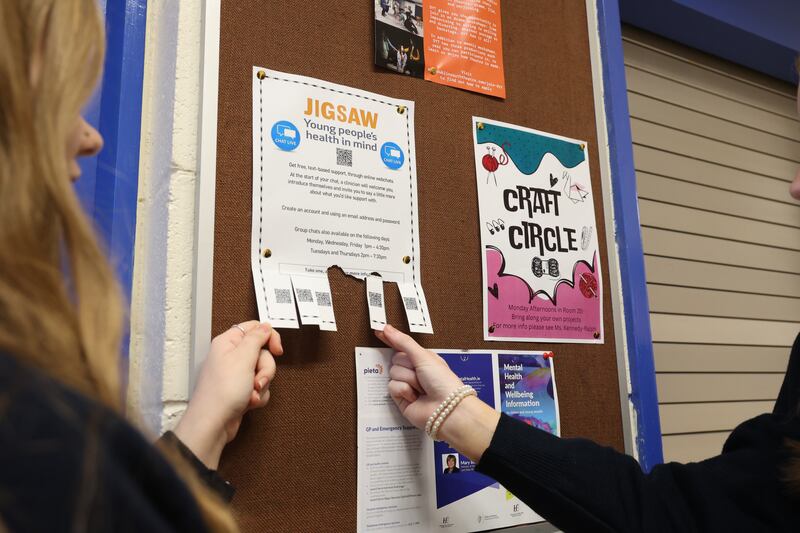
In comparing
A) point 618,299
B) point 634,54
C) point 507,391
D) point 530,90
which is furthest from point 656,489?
point 634,54

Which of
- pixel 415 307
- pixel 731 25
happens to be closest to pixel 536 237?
pixel 415 307

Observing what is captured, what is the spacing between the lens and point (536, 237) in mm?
1279

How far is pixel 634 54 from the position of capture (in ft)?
7.57

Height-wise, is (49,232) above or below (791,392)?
above

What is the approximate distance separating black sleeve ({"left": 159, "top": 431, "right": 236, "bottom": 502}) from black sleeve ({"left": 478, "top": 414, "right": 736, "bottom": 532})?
39 cm

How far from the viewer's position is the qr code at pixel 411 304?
109cm

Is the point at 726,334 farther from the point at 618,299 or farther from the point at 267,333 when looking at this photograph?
the point at 267,333

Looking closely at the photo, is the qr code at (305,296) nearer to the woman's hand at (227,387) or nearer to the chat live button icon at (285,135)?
the woman's hand at (227,387)

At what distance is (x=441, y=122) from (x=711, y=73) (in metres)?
1.82

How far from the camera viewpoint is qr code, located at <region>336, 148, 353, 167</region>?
1.07m

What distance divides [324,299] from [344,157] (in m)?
A: 0.25

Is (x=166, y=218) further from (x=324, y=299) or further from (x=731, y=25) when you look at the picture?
(x=731, y=25)

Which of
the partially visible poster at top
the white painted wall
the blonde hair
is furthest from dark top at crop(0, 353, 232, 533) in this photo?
the partially visible poster at top

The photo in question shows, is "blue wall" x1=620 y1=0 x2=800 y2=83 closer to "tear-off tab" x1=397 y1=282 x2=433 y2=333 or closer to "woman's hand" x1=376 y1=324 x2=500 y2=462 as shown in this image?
"tear-off tab" x1=397 y1=282 x2=433 y2=333
